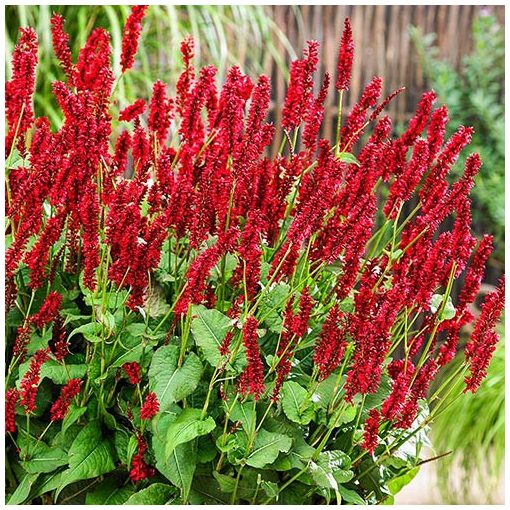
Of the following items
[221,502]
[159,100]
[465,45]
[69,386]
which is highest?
[159,100]

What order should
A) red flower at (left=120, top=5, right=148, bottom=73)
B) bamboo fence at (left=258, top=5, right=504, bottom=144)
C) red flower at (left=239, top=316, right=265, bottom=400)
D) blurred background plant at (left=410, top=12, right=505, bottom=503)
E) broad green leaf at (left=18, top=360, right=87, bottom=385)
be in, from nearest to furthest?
red flower at (left=239, top=316, right=265, bottom=400) → broad green leaf at (left=18, top=360, right=87, bottom=385) → red flower at (left=120, top=5, right=148, bottom=73) → bamboo fence at (left=258, top=5, right=504, bottom=144) → blurred background plant at (left=410, top=12, right=505, bottom=503)

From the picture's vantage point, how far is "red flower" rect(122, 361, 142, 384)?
37.4 inches

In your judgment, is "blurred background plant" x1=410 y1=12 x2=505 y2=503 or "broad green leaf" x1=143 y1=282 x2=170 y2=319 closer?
"broad green leaf" x1=143 y1=282 x2=170 y2=319

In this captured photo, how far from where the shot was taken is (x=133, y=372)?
952 millimetres

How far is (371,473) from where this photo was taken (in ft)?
3.48

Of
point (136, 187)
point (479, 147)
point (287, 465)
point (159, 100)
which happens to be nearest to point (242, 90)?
point (159, 100)

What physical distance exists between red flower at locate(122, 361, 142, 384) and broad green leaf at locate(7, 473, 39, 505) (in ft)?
0.57

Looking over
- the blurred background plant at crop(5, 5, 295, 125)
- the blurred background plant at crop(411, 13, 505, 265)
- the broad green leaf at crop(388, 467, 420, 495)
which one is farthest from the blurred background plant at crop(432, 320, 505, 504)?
the broad green leaf at crop(388, 467, 420, 495)

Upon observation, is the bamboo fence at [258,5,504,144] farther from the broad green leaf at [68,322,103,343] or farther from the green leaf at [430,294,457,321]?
the broad green leaf at [68,322,103,343]

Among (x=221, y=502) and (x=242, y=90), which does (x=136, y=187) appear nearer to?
(x=242, y=90)

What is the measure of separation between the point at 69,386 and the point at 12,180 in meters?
0.29

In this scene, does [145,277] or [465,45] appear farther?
[465,45]

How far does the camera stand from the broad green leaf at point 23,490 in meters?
1.00

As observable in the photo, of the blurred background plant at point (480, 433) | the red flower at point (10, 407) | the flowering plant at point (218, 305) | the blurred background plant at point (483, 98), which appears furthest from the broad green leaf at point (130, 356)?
the blurred background plant at point (483, 98)
